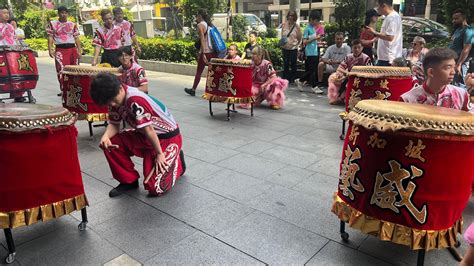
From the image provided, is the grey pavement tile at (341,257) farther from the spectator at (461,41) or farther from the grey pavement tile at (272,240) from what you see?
the spectator at (461,41)

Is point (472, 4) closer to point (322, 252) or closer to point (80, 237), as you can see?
point (322, 252)

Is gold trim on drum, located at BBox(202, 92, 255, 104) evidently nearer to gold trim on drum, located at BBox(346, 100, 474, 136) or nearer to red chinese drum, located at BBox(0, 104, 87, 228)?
red chinese drum, located at BBox(0, 104, 87, 228)

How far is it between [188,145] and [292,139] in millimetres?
1295

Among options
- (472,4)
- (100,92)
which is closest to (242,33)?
(472,4)

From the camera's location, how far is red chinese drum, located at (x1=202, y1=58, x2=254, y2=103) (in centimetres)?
561

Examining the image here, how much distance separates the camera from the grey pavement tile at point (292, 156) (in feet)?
13.1

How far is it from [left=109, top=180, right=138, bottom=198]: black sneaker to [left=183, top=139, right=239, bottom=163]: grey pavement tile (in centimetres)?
94

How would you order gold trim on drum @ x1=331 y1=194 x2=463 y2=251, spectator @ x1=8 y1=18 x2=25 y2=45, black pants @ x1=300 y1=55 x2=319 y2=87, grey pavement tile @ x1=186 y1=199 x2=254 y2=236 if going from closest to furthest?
gold trim on drum @ x1=331 y1=194 x2=463 y2=251 < grey pavement tile @ x1=186 y1=199 x2=254 y2=236 < spectator @ x1=8 y1=18 x2=25 y2=45 < black pants @ x1=300 y1=55 x2=319 y2=87

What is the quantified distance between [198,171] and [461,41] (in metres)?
4.62

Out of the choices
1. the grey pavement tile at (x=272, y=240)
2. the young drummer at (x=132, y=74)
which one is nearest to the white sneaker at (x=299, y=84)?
the young drummer at (x=132, y=74)

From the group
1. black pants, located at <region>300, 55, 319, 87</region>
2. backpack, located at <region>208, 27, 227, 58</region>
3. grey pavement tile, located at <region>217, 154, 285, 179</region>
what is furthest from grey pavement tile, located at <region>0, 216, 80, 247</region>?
black pants, located at <region>300, 55, 319, 87</region>

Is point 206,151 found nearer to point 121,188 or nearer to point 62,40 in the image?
point 121,188

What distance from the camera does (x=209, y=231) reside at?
270 centimetres

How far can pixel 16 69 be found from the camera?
20.9 feet
